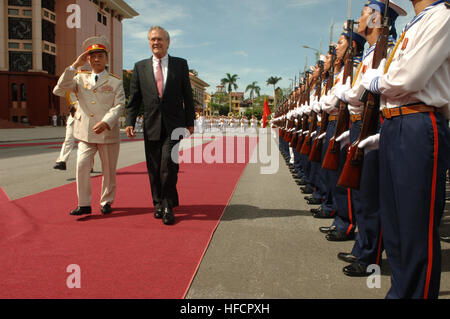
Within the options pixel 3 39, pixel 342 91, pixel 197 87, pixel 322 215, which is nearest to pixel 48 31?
pixel 3 39

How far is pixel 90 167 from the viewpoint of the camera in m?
4.70

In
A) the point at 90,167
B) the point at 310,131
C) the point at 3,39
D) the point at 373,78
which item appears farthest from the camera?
the point at 3,39

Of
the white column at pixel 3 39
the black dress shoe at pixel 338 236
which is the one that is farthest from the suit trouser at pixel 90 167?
the white column at pixel 3 39

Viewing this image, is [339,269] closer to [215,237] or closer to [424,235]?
[424,235]

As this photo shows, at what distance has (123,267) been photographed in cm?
303

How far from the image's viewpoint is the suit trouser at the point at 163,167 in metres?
4.49

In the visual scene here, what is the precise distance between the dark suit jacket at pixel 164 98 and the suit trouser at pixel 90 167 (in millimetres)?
523

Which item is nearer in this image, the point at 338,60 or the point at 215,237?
the point at 215,237

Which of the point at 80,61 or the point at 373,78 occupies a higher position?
the point at 80,61

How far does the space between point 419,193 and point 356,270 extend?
0.97m

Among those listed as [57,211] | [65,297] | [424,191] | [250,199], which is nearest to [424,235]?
[424,191]

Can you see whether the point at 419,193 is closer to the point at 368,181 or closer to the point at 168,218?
the point at 368,181

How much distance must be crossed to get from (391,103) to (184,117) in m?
2.74

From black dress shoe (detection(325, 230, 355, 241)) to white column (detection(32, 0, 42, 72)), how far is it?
4399cm
